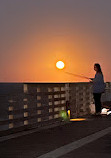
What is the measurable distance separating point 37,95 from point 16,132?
2.32m

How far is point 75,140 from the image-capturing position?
37.0 ft

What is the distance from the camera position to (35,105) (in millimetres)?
15008

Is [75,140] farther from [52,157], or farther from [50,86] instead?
[50,86]

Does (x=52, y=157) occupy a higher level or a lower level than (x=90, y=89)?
lower

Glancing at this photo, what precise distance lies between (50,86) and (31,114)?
2.33 m

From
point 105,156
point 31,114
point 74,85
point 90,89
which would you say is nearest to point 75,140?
point 105,156

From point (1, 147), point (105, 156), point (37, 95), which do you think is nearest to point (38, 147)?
point (1, 147)

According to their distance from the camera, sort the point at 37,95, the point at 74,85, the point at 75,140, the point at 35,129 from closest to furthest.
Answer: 1. the point at 75,140
2. the point at 35,129
3. the point at 37,95
4. the point at 74,85

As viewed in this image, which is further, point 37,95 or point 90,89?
point 90,89

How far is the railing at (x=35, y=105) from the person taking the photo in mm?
13019

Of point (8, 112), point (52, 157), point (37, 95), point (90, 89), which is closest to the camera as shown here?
point (52, 157)

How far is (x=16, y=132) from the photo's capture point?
43.4ft

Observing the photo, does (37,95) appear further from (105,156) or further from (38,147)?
(105,156)

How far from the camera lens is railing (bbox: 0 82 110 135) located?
42.7 feet
